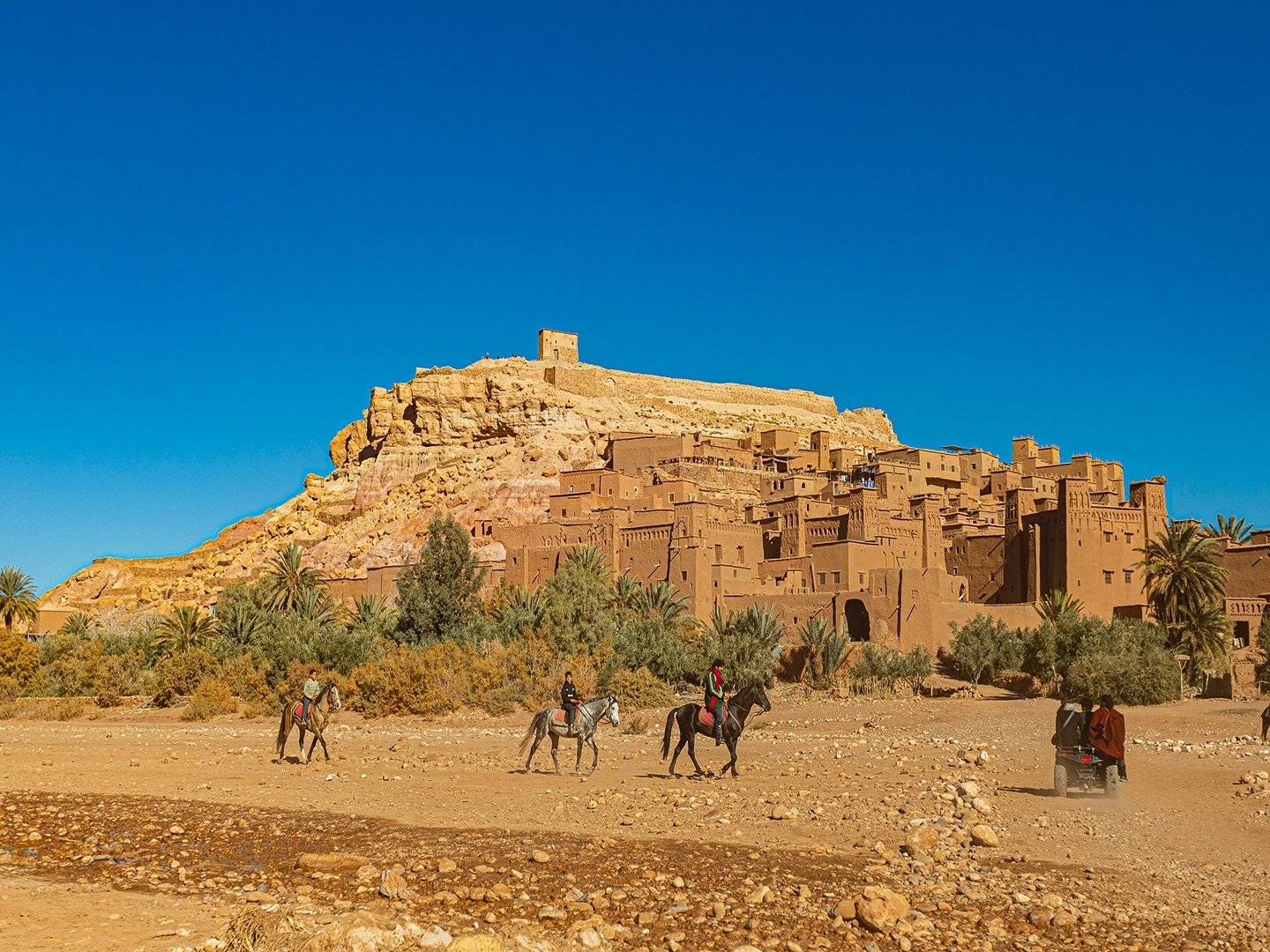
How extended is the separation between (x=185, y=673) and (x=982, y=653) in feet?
73.4

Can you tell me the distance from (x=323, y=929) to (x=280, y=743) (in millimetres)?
12572

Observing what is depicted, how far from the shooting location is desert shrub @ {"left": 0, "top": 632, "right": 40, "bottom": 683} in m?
39.3

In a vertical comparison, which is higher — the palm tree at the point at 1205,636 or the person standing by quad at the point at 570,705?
the palm tree at the point at 1205,636

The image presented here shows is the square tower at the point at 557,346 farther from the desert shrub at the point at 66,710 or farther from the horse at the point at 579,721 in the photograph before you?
the horse at the point at 579,721

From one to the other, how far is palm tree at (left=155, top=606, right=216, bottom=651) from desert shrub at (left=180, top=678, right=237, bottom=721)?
17.7 feet

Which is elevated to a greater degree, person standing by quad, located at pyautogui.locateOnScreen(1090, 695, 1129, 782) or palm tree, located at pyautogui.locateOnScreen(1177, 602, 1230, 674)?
palm tree, located at pyautogui.locateOnScreen(1177, 602, 1230, 674)

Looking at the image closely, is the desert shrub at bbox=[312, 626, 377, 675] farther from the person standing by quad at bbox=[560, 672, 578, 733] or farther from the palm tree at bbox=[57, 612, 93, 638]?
the person standing by quad at bbox=[560, 672, 578, 733]

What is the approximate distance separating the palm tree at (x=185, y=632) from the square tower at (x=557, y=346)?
183 feet

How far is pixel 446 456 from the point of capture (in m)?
81.1

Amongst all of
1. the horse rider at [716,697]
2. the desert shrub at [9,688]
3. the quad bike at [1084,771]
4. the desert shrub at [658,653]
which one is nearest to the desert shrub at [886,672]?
the desert shrub at [658,653]

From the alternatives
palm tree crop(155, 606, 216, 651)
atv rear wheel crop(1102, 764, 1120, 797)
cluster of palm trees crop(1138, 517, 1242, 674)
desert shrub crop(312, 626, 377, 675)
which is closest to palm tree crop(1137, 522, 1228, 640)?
cluster of palm trees crop(1138, 517, 1242, 674)

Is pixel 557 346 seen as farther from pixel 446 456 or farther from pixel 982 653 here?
pixel 982 653

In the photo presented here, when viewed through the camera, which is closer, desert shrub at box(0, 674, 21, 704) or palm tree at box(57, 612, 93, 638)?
desert shrub at box(0, 674, 21, 704)

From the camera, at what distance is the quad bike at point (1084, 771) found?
14.6m
